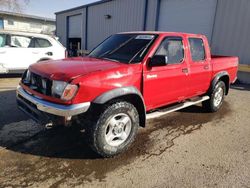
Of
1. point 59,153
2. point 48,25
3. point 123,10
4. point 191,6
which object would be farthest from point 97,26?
point 48,25

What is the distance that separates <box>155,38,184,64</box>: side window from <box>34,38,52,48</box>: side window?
22.0 ft

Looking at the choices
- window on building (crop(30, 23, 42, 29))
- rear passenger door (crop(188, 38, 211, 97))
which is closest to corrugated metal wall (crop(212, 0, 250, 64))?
rear passenger door (crop(188, 38, 211, 97))

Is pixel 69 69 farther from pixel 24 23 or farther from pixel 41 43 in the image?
pixel 24 23

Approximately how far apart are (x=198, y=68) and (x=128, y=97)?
6.80 ft

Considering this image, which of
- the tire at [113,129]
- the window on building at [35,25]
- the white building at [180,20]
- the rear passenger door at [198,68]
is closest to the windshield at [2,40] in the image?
the rear passenger door at [198,68]

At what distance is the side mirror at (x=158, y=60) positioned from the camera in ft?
12.1

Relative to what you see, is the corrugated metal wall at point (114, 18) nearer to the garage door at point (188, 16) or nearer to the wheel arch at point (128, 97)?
the garage door at point (188, 16)

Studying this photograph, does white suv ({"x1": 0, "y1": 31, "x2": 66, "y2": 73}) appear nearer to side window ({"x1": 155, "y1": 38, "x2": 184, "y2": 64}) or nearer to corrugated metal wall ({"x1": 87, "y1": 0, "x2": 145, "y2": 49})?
side window ({"x1": 155, "y1": 38, "x2": 184, "y2": 64})

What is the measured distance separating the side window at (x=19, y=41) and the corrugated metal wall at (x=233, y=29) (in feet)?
28.3

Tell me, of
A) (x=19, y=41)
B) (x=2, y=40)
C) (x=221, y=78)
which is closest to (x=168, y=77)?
(x=221, y=78)

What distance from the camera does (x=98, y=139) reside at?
3.25 metres

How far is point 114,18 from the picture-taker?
17719 millimetres

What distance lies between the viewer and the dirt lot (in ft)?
9.81

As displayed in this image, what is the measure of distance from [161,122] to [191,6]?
31.1 feet
